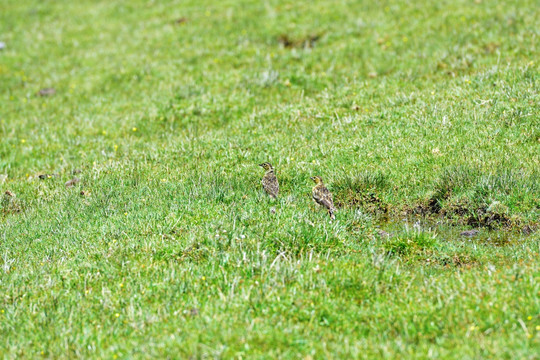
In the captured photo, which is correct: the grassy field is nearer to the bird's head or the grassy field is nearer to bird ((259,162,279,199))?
bird ((259,162,279,199))

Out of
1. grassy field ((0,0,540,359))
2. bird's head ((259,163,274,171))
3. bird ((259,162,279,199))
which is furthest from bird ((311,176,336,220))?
bird's head ((259,163,274,171))

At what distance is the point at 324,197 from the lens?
9344 mm

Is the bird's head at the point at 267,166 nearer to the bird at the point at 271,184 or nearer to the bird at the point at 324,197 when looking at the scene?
the bird at the point at 271,184

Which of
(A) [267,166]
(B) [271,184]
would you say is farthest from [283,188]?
(B) [271,184]

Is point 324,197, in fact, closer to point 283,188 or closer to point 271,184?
point 271,184

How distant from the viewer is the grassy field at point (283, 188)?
619 cm

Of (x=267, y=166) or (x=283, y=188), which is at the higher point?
(x=267, y=166)

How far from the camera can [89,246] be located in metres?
8.30

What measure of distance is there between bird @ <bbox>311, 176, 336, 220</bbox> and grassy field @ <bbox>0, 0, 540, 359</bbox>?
142 mm

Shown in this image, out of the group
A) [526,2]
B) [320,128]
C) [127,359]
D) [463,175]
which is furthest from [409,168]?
[526,2]

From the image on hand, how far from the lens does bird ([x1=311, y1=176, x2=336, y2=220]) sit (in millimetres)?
9062

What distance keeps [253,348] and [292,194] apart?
185 inches

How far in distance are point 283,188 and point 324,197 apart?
1.39 meters

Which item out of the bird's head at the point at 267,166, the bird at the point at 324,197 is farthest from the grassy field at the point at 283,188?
the bird's head at the point at 267,166
